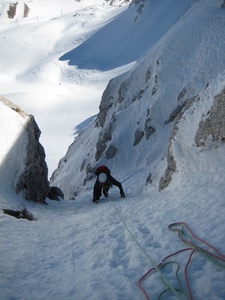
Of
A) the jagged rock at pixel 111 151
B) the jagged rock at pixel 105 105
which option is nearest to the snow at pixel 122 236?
the jagged rock at pixel 111 151

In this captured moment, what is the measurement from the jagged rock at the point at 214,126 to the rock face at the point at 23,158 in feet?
26.3

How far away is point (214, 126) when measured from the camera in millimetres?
8789

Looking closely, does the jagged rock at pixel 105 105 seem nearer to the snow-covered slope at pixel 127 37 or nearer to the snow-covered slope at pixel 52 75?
the snow-covered slope at pixel 52 75

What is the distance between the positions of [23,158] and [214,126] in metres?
8.85

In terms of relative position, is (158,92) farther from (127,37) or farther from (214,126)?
(127,37)

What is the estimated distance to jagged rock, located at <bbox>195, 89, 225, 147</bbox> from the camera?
8500mm

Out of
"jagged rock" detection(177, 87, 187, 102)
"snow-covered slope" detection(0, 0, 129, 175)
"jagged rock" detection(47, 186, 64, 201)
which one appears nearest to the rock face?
"jagged rock" detection(47, 186, 64, 201)

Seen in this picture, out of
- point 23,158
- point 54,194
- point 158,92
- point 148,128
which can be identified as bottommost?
point 54,194

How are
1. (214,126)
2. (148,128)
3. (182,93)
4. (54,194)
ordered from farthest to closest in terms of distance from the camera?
1. (148,128)
2. (182,93)
3. (54,194)
4. (214,126)

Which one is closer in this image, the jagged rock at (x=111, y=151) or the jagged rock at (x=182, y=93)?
the jagged rock at (x=182, y=93)

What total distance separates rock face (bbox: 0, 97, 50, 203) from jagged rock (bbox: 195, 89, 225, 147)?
26.3ft

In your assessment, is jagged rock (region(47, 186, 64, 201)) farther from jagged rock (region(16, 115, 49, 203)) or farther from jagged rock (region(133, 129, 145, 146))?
jagged rock (region(133, 129, 145, 146))

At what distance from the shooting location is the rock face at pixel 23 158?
1311cm

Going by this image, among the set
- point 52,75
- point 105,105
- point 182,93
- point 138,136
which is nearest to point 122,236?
point 182,93
